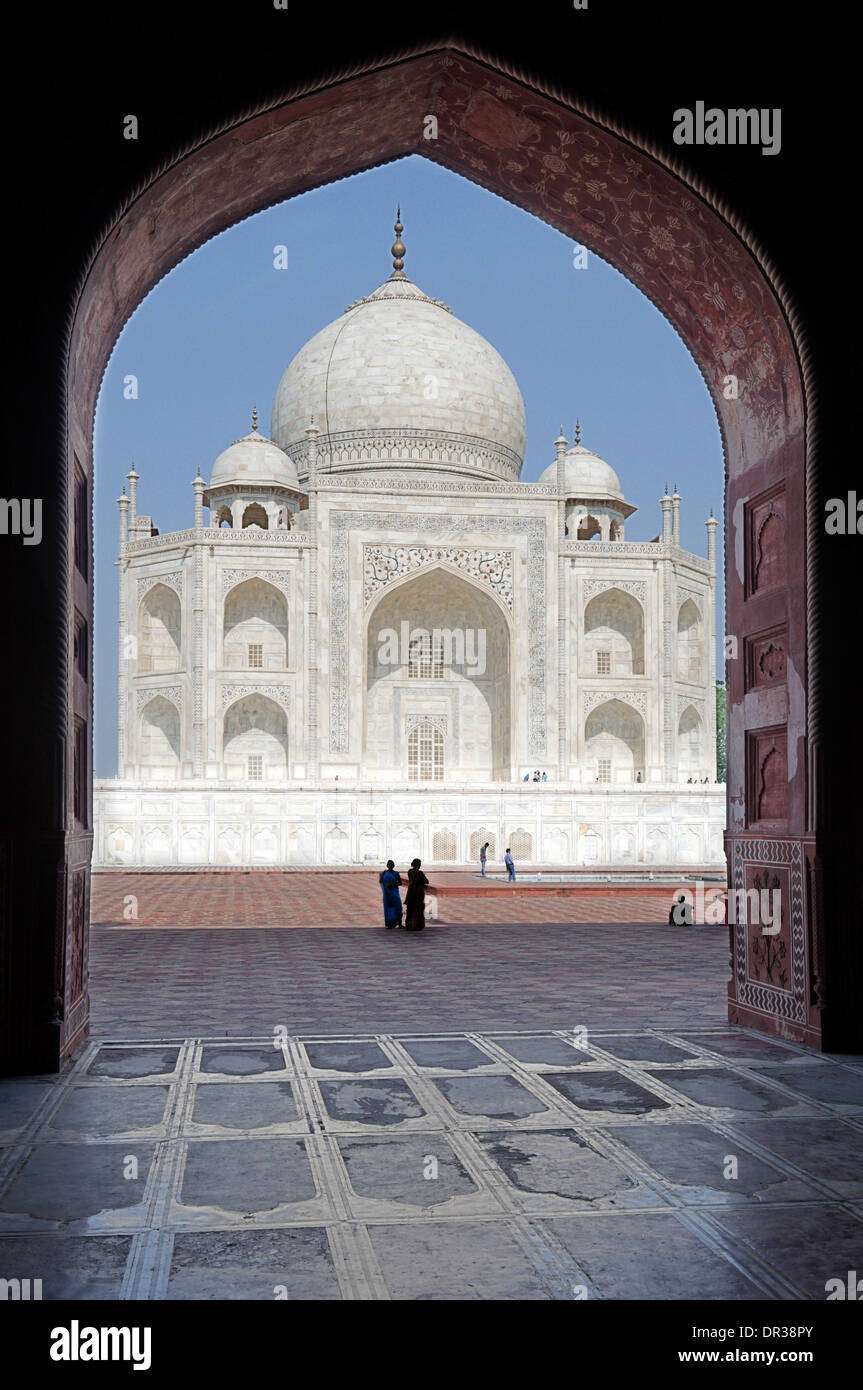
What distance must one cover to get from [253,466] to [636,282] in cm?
2457

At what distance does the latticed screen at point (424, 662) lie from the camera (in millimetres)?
29797

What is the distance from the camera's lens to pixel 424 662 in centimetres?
2992

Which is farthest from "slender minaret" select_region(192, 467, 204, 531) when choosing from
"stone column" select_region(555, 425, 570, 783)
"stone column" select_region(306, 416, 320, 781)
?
"stone column" select_region(555, 425, 570, 783)

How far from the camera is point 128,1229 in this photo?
290 centimetres

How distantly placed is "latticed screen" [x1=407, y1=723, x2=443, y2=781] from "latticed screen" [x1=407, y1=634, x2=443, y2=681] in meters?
1.22

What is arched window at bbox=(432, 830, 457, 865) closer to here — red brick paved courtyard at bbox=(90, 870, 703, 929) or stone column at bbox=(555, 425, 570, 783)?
red brick paved courtyard at bbox=(90, 870, 703, 929)

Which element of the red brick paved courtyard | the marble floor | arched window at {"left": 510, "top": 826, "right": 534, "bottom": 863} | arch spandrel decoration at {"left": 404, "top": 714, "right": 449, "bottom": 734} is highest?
arch spandrel decoration at {"left": 404, "top": 714, "right": 449, "bottom": 734}

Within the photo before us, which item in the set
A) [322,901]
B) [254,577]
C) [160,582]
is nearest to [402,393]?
[254,577]

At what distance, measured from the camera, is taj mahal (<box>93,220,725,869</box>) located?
2723 cm

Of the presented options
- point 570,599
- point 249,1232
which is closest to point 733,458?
point 249,1232

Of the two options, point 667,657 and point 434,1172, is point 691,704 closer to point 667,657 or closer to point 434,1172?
point 667,657

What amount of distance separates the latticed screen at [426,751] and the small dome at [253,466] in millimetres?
6924
